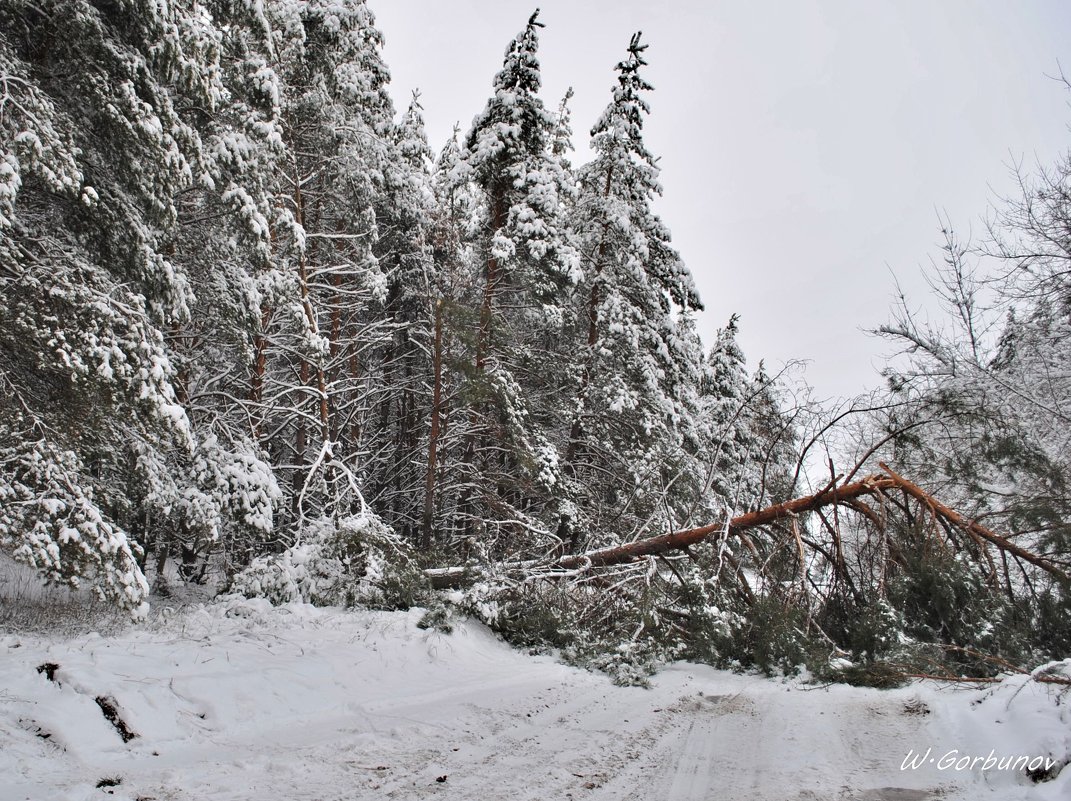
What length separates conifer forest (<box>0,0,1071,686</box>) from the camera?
19.4 ft

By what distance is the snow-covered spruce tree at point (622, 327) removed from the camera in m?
13.1

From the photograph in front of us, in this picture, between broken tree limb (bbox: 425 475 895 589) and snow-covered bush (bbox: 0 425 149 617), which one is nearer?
snow-covered bush (bbox: 0 425 149 617)

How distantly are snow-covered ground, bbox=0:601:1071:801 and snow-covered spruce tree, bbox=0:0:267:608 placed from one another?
111 centimetres

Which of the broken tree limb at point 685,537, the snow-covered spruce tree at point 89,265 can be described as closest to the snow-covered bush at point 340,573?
the broken tree limb at point 685,537

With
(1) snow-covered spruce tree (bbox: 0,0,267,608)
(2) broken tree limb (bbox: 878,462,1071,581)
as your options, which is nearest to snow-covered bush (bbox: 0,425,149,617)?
(1) snow-covered spruce tree (bbox: 0,0,267,608)

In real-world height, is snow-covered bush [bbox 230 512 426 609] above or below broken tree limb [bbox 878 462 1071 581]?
below

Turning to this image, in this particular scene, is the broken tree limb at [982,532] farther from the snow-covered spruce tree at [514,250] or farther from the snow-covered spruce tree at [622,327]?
the snow-covered spruce tree at [514,250]

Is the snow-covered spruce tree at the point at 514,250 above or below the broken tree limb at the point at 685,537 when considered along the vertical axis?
above

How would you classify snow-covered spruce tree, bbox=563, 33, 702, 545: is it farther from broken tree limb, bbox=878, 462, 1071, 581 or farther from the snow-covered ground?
the snow-covered ground

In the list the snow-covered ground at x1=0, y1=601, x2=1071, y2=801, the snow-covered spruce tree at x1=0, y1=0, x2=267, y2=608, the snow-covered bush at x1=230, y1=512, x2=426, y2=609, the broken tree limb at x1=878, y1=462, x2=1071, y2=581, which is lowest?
the snow-covered ground at x1=0, y1=601, x2=1071, y2=801

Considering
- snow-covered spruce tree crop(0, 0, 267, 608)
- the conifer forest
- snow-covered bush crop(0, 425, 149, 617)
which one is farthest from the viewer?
the conifer forest

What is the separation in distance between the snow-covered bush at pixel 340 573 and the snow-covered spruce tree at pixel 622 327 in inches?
203
